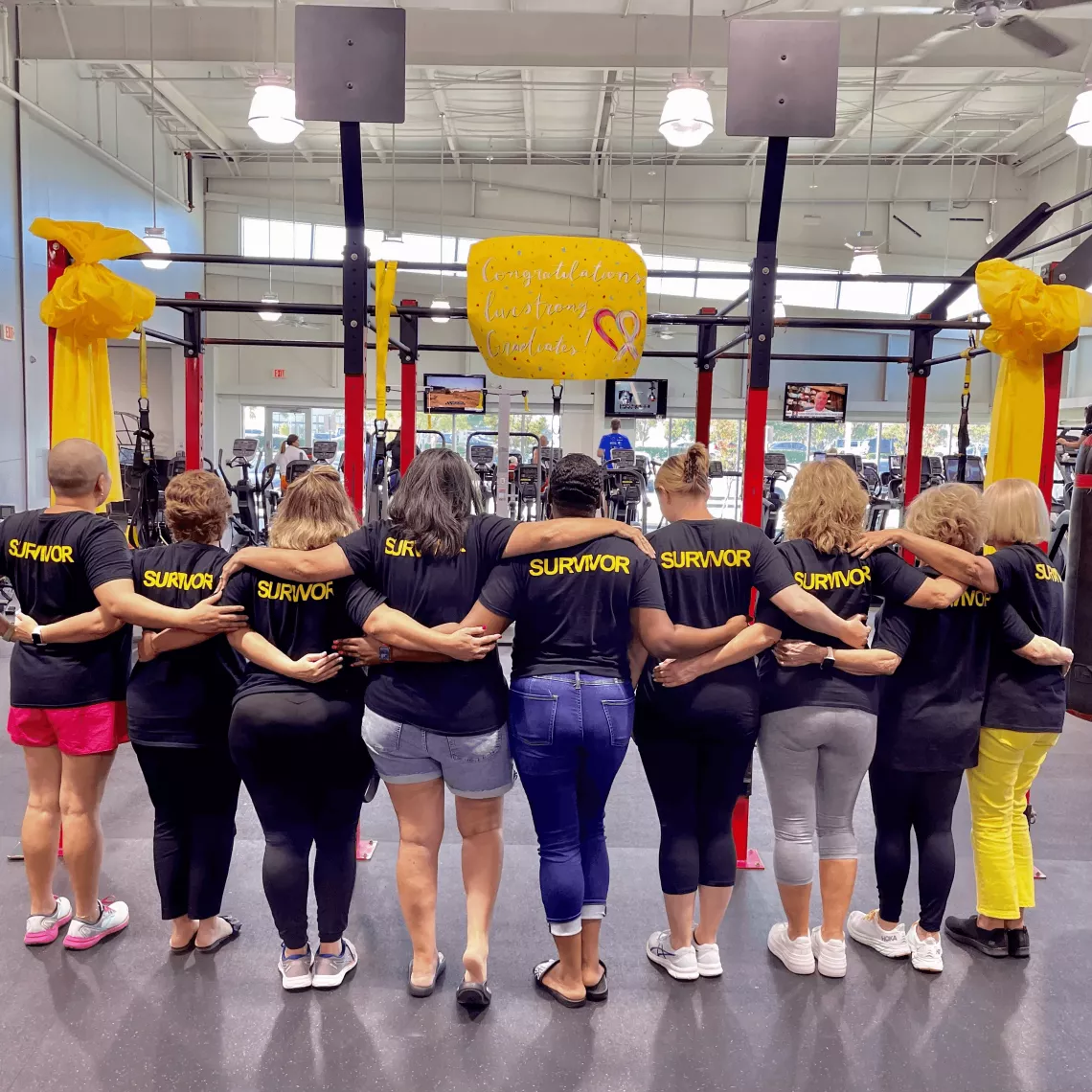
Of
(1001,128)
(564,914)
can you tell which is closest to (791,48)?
(564,914)

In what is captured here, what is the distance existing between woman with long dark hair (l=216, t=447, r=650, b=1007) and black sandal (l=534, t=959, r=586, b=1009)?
0.22 metres

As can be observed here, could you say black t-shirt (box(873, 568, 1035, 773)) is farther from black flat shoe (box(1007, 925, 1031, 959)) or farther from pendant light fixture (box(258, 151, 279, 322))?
pendant light fixture (box(258, 151, 279, 322))

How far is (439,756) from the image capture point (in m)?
2.36

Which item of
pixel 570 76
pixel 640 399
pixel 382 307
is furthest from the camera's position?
pixel 570 76

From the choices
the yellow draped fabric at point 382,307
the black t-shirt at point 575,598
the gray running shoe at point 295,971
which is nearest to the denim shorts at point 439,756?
the black t-shirt at point 575,598

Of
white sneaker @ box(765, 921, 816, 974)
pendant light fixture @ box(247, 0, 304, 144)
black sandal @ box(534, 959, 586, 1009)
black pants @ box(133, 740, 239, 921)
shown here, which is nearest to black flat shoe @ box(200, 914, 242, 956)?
black pants @ box(133, 740, 239, 921)

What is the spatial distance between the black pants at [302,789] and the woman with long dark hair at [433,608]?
0.11 m

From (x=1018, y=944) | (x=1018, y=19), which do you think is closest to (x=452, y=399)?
(x=1018, y=19)

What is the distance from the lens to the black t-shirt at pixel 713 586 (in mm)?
2439

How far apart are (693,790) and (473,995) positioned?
0.84m

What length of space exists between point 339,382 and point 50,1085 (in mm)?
15517

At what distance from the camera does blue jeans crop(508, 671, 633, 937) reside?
230 centimetres

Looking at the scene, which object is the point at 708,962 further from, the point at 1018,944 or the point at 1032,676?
the point at 1032,676

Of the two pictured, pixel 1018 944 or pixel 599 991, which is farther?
pixel 1018 944
